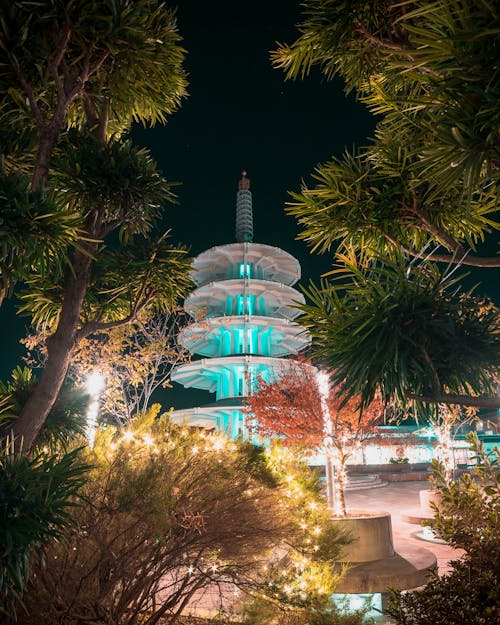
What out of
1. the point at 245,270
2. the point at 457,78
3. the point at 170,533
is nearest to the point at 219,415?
the point at 245,270

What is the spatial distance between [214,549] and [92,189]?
387 centimetres

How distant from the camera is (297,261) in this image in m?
42.4

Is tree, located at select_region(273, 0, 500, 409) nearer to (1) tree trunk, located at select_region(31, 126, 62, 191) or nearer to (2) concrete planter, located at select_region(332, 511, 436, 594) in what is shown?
(1) tree trunk, located at select_region(31, 126, 62, 191)

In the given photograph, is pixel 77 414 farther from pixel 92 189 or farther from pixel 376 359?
pixel 376 359

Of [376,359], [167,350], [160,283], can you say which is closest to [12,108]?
[160,283]

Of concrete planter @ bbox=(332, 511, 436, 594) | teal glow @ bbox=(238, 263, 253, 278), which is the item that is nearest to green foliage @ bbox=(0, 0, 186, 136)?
concrete planter @ bbox=(332, 511, 436, 594)

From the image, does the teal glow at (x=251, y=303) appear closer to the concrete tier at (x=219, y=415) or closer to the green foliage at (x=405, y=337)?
the concrete tier at (x=219, y=415)

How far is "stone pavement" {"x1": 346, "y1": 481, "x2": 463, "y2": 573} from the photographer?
1154 cm

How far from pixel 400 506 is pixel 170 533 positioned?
1867cm

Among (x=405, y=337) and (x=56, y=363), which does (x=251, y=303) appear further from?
(x=405, y=337)

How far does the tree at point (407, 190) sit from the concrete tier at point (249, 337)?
29.5 meters

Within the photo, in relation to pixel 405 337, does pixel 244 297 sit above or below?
above

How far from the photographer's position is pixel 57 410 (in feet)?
16.9

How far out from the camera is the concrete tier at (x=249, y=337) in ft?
115
